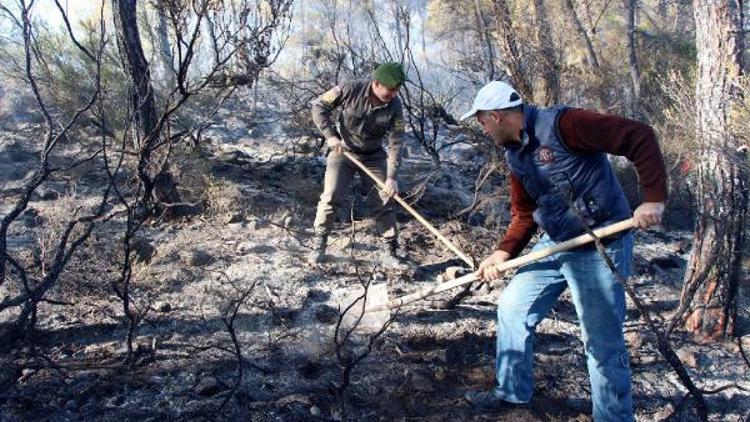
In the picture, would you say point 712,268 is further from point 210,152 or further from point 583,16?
point 583,16

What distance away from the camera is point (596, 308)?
2504 mm

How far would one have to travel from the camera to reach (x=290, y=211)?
5.83 meters

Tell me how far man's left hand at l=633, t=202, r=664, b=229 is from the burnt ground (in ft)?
4.19

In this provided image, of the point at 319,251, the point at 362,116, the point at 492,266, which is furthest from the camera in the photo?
the point at 319,251

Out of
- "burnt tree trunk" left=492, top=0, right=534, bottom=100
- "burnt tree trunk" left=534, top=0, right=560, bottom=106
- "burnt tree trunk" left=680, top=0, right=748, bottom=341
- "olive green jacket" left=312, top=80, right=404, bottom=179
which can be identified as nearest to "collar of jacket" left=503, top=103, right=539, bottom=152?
"burnt tree trunk" left=680, top=0, right=748, bottom=341

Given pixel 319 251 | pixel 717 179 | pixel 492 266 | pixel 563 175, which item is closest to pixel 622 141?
pixel 563 175

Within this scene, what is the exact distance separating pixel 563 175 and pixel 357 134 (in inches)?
92.8

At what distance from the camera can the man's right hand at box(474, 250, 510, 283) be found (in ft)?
9.25

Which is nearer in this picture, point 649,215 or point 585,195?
point 649,215

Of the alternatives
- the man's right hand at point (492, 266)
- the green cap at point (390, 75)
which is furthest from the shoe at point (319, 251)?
the man's right hand at point (492, 266)

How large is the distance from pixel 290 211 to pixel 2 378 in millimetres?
3216

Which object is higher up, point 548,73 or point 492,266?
point 548,73

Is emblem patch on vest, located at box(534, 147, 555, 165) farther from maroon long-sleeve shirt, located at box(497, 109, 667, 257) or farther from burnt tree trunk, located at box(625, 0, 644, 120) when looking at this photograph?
burnt tree trunk, located at box(625, 0, 644, 120)

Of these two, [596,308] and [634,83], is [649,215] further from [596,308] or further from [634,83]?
[634,83]
